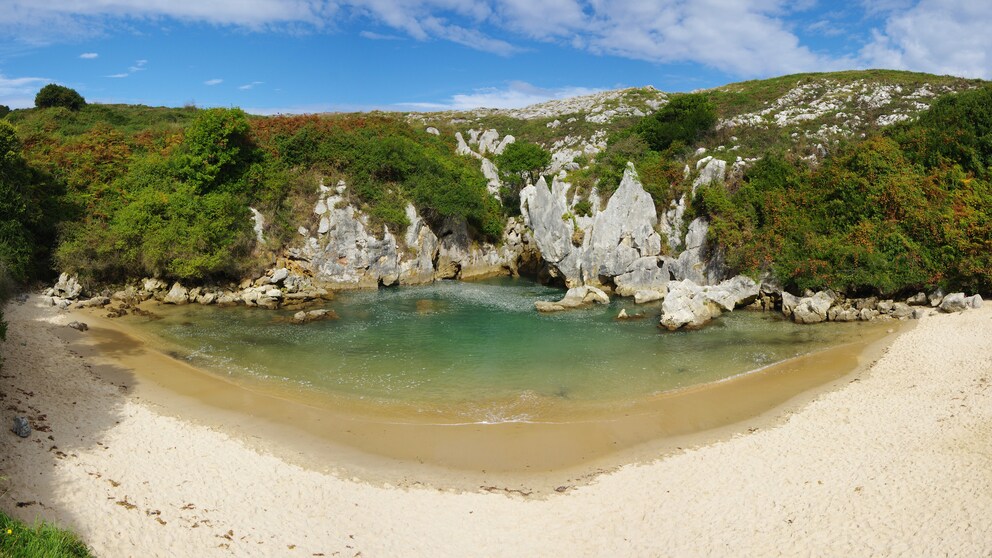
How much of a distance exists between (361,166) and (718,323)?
26.7 meters

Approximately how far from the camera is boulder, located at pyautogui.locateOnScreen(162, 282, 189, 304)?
2930cm

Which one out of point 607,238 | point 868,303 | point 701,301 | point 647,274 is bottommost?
point 701,301

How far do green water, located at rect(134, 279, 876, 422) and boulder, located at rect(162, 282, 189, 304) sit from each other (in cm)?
131

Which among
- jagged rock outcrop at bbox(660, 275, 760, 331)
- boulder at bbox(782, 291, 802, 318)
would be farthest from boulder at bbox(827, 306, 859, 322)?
jagged rock outcrop at bbox(660, 275, 760, 331)

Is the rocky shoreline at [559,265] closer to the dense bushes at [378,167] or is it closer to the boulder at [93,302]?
the boulder at [93,302]

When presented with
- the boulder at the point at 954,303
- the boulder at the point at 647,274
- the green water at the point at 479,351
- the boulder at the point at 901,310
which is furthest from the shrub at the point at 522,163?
the boulder at the point at 954,303

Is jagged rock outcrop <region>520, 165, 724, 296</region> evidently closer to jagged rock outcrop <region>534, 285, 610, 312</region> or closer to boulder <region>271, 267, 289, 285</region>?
jagged rock outcrop <region>534, 285, 610, 312</region>

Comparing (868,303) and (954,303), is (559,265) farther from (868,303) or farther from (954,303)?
(954,303)

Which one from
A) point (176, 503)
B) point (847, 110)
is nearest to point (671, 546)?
point (176, 503)

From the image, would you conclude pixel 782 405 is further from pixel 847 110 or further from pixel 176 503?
pixel 847 110

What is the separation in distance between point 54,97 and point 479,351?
173 feet

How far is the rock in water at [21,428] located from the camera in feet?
37.4

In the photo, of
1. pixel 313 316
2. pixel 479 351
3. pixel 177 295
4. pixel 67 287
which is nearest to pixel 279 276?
pixel 177 295

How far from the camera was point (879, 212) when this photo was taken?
27.1 m
